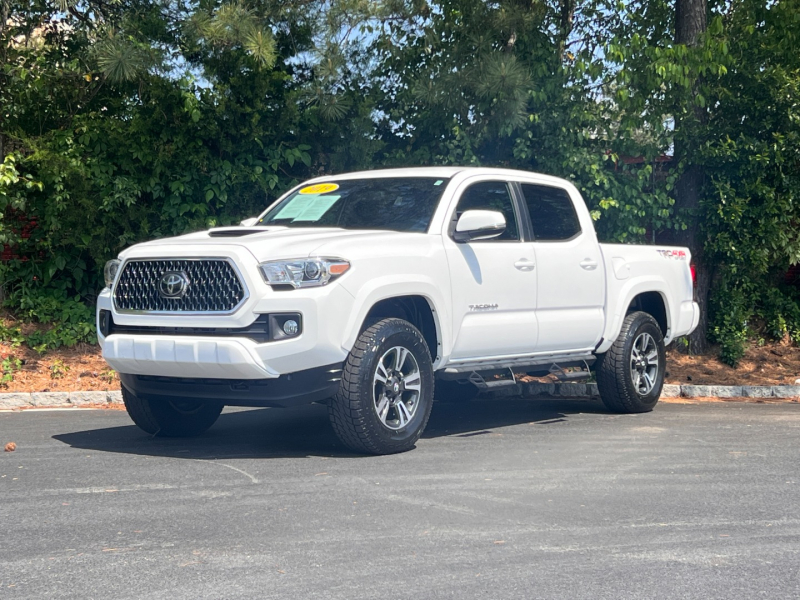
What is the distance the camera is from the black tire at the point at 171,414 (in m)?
8.16

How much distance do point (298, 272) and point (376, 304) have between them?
74 centimetres

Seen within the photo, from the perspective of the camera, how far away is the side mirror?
7859mm

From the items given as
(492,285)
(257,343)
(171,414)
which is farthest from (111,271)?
(492,285)

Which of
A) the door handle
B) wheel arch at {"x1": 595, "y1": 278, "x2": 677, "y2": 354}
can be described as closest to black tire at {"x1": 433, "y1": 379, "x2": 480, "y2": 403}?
wheel arch at {"x1": 595, "y1": 278, "x2": 677, "y2": 354}

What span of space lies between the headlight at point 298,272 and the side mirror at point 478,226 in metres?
1.35

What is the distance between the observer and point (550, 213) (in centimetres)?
937

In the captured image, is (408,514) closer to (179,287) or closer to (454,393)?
(179,287)

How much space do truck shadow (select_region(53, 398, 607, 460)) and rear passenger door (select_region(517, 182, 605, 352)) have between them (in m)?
0.89

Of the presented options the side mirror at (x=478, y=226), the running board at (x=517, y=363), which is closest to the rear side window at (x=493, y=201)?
the side mirror at (x=478, y=226)

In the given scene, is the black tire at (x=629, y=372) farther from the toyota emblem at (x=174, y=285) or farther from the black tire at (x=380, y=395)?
the toyota emblem at (x=174, y=285)

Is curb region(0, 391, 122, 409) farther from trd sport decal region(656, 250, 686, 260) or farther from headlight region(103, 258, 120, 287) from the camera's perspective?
trd sport decal region(656, 250, 686, 260)

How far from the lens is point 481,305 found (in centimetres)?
814

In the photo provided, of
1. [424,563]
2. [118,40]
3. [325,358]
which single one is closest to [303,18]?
[118,40]

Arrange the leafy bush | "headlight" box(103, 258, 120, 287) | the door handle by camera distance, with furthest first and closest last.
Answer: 1. the leafy bush
2. the door handle
3. "headlight" box(103, 258, 120, 287)
